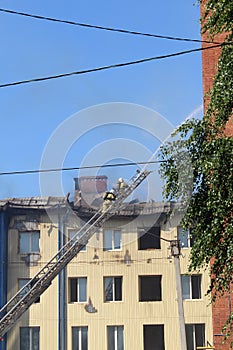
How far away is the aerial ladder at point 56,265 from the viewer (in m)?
25.5

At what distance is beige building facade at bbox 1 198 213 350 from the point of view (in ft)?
110

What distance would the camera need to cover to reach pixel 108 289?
1347 inches

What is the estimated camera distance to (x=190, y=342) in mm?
33062

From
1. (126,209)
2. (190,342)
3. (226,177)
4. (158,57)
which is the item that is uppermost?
(126,209)

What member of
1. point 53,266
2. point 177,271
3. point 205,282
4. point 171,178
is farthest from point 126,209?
point 171,178

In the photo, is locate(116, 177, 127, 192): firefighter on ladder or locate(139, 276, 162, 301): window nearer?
locate(116, 177, 127, 192): firefighter on ladder

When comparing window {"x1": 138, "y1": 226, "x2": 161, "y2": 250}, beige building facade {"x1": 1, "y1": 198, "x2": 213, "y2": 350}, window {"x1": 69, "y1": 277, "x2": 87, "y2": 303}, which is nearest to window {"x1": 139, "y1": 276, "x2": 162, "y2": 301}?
beige building facade {"x1": 1, "y1": 198, "x2": 213, "y2": 350}

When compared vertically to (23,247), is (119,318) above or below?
below

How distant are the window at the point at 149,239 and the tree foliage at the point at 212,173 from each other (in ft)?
75.0

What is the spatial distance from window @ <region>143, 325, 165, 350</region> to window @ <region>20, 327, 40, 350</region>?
5197 millimetres

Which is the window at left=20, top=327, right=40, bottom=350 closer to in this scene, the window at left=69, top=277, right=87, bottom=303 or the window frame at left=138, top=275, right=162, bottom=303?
the window at left=69, top=277, right=87, bottom=303

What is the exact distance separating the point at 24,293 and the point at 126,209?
350 inches

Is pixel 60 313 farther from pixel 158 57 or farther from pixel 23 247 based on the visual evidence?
pixel 158 57

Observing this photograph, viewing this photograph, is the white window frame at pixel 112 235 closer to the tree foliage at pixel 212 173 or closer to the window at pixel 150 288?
the window at pixel 150 288
